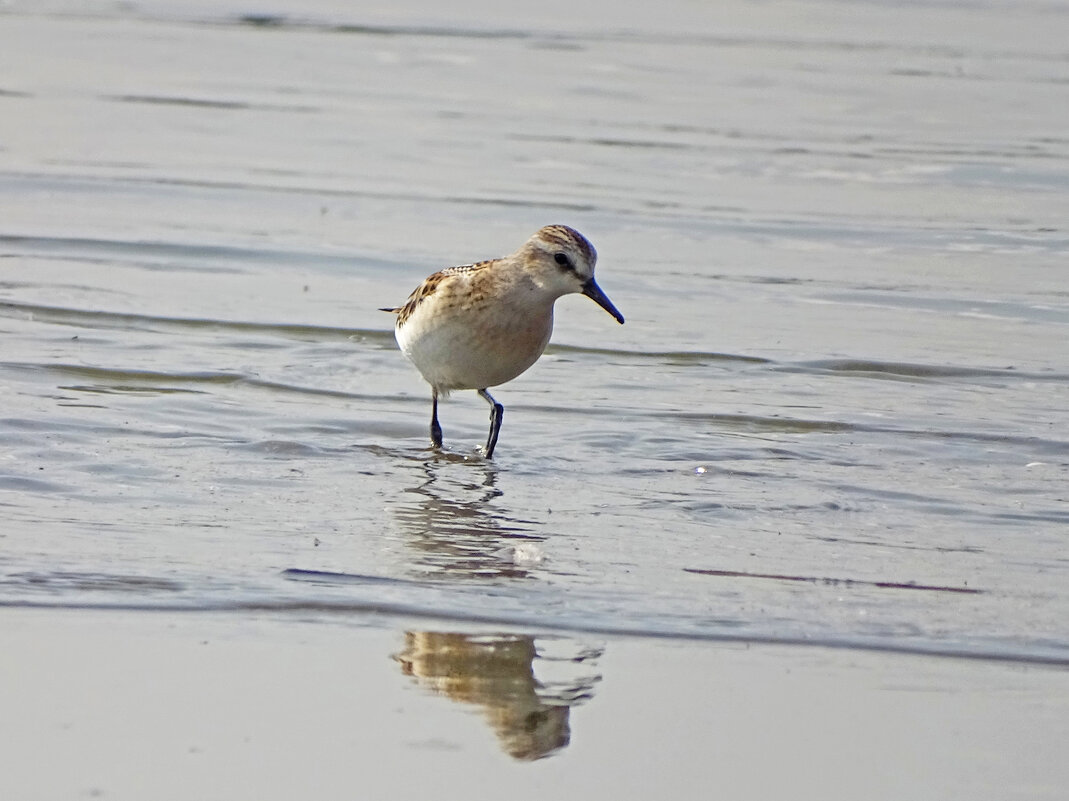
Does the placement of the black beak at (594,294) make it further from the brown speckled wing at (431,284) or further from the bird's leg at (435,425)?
the bird's leg at (435,425)

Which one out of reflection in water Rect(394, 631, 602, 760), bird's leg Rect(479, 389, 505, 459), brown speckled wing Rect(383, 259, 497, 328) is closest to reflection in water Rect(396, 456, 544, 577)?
bird's leg Rect(479, 389, 505, 459)

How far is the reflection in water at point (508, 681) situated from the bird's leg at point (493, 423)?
9.25ft

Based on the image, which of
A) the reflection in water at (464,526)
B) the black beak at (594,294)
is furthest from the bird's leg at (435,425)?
the black beak at (594,294)

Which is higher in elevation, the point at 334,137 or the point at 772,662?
the point at 334,137

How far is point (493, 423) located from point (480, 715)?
357 cm

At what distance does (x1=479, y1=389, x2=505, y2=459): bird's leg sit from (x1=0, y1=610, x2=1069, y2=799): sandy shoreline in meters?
2.74

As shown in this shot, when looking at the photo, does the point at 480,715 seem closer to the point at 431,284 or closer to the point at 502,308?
the point at 502,308

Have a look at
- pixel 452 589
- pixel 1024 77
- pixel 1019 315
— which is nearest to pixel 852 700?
pixel 452 589

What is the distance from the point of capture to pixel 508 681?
16.3 feet

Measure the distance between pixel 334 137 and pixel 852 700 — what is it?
11.9m

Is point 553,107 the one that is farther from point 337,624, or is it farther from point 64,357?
point 337,624

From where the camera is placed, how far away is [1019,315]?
1092 cm

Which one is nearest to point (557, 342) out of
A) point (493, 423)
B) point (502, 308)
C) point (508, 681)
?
point (493, 423)

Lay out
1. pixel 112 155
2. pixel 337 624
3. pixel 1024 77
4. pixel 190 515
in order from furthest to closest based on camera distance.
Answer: pixel 1024 77, pixel 112 155, pixel 190 515, pixel 337 624
